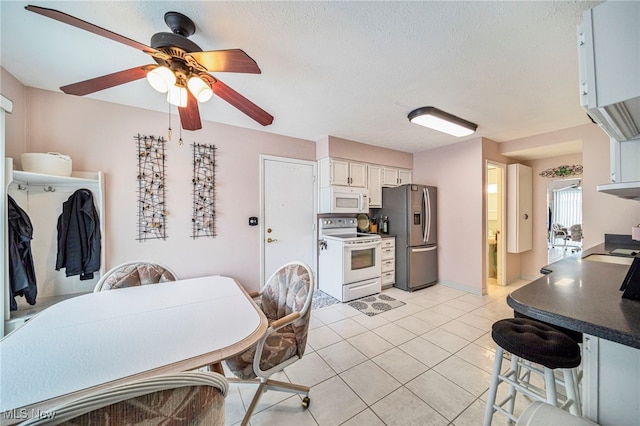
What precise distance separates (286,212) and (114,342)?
8.55ft

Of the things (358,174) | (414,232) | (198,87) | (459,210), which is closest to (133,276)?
(198,87)

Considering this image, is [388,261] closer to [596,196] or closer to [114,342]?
[596,196]

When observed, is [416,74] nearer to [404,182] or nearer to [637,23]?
[637,23]

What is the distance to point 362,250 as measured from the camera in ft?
11.6

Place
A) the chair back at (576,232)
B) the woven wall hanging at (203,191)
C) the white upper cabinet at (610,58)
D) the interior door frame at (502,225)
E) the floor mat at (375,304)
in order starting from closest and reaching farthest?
the white upper cabinet at (610,58) < the woven wall hanging at (203,191) < the floor mat at (375,304) < the chair back at (576,232) < the interior door frame at (502,225)

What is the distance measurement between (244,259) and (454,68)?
309cm

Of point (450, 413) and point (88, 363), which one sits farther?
point (450, 413)

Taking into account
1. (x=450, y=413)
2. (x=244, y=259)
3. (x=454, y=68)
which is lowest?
(x=450, y=413)

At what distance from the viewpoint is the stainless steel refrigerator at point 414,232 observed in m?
3.77

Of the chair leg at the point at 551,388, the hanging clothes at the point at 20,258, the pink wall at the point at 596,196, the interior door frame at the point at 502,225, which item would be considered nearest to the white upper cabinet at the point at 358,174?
the interior door frame at the point at 502,225

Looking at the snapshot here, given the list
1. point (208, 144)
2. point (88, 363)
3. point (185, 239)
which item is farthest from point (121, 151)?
point (88, 363)

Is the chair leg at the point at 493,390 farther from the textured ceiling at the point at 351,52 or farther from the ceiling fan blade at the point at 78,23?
the ceiling fan blade at the point at 78,23

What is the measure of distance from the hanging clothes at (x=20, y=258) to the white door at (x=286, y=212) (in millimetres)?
2107

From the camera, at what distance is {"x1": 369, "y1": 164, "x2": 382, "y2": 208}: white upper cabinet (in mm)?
4048
